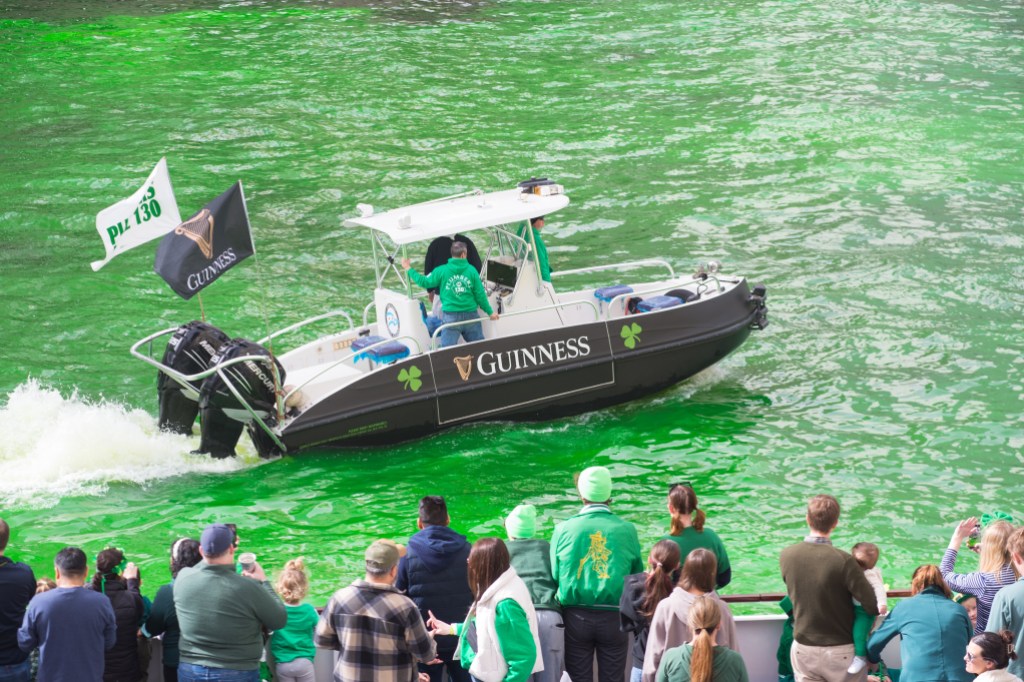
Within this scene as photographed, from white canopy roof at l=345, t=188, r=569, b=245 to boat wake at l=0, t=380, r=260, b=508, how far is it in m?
2.92

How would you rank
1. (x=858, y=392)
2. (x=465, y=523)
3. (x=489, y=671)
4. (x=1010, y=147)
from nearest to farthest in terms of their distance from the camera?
(x=489, y=671), (x=465, y=523), (x=858, y=392), (x=1010, y=147)

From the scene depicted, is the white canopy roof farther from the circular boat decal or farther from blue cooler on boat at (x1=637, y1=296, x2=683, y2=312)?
blue cooler on boat at (x1=637, y1=296, x2=683, y2=312)

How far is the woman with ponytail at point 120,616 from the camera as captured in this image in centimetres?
752

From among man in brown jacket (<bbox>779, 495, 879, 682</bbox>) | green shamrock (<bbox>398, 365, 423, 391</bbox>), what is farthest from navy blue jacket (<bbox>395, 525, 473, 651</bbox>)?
green shamrock (<bbox>398, 365, 423, 391</bbox>)

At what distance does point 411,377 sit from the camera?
14.4m

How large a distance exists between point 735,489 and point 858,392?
3436 mm

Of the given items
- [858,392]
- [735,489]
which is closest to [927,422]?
[858,392]

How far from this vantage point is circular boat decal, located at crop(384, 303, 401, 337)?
15074 mm

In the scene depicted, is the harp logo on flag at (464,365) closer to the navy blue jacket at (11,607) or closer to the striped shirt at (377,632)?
the navy blue jacket at (11,607)

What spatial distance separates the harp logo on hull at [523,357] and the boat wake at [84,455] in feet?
8.44

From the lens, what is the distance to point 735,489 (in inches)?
547

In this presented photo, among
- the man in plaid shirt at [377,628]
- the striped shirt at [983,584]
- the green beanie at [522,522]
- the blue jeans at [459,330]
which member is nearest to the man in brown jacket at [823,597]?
the striped shirt at [983,584]

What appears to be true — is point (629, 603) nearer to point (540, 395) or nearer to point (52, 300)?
point (540, 395)

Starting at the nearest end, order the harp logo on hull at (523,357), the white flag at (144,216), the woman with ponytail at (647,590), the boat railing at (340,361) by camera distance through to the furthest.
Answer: the woman with ponytail at (647,590)
the white flag at (144,216)
the boat railing at (340,361)
the harp logo on hull at (523,357)
